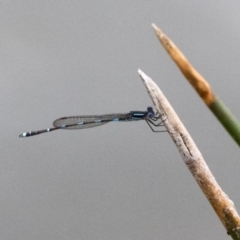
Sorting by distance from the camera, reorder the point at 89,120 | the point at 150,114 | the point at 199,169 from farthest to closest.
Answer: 1. the point at 89,120
2. the point at 150,114
3. the point at 199,169

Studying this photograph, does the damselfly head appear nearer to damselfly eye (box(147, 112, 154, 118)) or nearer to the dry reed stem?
damselfly eye (box(147, 112, 154, 118))

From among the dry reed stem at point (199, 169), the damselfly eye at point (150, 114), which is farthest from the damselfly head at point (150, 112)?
the dry reed stem at point (199, 169)

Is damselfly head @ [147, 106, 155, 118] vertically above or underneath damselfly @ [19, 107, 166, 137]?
underneath

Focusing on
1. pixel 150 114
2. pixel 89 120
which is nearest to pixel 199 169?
pixel 150 114

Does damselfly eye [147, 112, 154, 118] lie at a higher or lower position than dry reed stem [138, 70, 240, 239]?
higher

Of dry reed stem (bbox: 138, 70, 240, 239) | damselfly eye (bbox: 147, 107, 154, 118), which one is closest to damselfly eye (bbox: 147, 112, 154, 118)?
damselfly eye (bbox: 147, 107, 154, 118)

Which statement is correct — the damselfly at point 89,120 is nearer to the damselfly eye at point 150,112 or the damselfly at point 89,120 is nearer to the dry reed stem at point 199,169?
the damselfly eye at point 150,112

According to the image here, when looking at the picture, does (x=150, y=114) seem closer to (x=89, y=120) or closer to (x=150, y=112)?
(x=150, y=112)

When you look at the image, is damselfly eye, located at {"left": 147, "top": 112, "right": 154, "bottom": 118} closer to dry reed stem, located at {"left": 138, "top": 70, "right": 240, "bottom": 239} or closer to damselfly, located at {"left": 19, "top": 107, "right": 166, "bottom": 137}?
damselfly, located at {"left": 19, "top": 107, "right": 166, "bottom": 137}

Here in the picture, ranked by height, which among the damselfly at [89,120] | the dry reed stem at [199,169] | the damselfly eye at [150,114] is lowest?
the dry reed stem at [199,169]

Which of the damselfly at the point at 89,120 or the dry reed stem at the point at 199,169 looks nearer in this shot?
the dry reed stem at the point at 199,169

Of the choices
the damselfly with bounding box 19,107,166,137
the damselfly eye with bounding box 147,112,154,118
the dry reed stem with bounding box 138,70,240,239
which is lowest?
the dry reed stem with bounding box 138,70,240,239

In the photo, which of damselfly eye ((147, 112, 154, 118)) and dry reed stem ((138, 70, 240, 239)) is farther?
damselfly eye ((147, 112, 154, 118))
